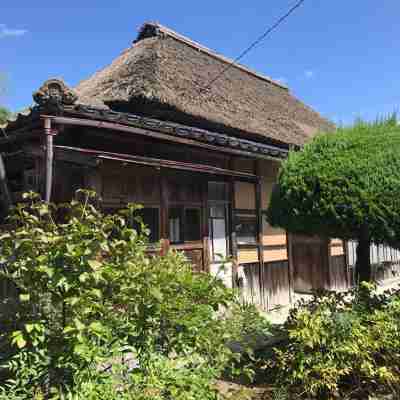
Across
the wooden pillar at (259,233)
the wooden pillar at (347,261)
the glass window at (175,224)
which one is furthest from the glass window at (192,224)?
the wooden pillar at (347,261)

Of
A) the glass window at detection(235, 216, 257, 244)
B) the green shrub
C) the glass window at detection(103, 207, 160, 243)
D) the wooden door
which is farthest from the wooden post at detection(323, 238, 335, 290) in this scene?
the green shrub

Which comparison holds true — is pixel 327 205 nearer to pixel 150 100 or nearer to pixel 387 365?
pixel 387 365

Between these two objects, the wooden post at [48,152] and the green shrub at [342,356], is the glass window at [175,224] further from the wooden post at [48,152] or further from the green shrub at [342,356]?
the green shrub at [342,356]

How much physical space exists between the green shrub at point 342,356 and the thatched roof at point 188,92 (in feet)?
13.1

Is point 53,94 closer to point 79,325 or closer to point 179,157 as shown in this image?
point 179,157

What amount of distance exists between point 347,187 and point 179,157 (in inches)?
117

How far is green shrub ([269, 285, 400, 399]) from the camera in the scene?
3.44m

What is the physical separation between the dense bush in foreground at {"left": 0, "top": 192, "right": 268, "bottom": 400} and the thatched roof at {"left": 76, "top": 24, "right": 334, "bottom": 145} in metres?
3.41

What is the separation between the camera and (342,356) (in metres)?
3.50

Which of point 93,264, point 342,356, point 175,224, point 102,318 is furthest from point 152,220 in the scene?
point 93,264

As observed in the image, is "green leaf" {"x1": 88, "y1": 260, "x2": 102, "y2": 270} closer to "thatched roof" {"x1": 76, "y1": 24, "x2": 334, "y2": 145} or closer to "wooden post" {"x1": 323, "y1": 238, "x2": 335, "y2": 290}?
"thatched roof" {"x1": 76, "y1": 24, "x2": 334, "y2": 145}

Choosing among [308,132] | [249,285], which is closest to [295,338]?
[249,285]

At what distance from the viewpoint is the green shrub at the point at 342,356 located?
344 cm

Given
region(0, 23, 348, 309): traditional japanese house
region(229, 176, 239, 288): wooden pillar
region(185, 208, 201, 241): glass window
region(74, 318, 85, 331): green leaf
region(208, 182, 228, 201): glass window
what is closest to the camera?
region(74, 318, 85, 331): green leaf
